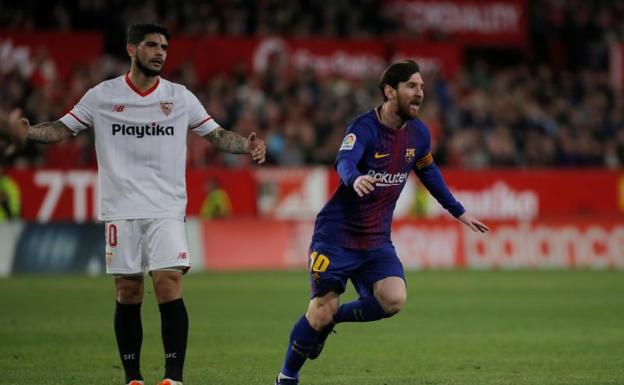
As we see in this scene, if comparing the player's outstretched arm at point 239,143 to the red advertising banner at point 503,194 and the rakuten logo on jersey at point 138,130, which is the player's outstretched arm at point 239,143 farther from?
the red advertising banner at point 503,194

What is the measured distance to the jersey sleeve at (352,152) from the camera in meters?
8.40

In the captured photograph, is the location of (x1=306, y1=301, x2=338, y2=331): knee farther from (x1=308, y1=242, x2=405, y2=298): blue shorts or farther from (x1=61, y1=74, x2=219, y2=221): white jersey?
(x1=61, y1=74, x2=219, y2=221): white jersey

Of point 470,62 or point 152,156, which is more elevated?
point 470,62

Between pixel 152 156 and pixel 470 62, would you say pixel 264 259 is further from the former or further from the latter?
pixel 152 156

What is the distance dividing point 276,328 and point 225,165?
12.6 m

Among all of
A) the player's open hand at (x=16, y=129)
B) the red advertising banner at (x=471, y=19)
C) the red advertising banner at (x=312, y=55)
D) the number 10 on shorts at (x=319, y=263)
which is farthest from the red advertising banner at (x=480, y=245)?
the player's open hand at (x=16, y=129)

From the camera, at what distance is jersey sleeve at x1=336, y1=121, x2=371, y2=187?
8.40 m

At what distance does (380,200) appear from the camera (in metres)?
9.04

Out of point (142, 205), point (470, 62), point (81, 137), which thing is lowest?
point (142, 205)

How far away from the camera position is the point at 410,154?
909 cm

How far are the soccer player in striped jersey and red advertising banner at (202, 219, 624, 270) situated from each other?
49.5 ft

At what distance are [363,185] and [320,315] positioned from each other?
1229mm

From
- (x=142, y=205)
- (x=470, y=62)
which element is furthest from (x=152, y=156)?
(x=470, y=62)

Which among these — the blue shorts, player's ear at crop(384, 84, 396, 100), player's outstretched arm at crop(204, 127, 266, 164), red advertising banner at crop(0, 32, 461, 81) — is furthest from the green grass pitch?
red advertising banner at crop(0, 32, 461, 81)
